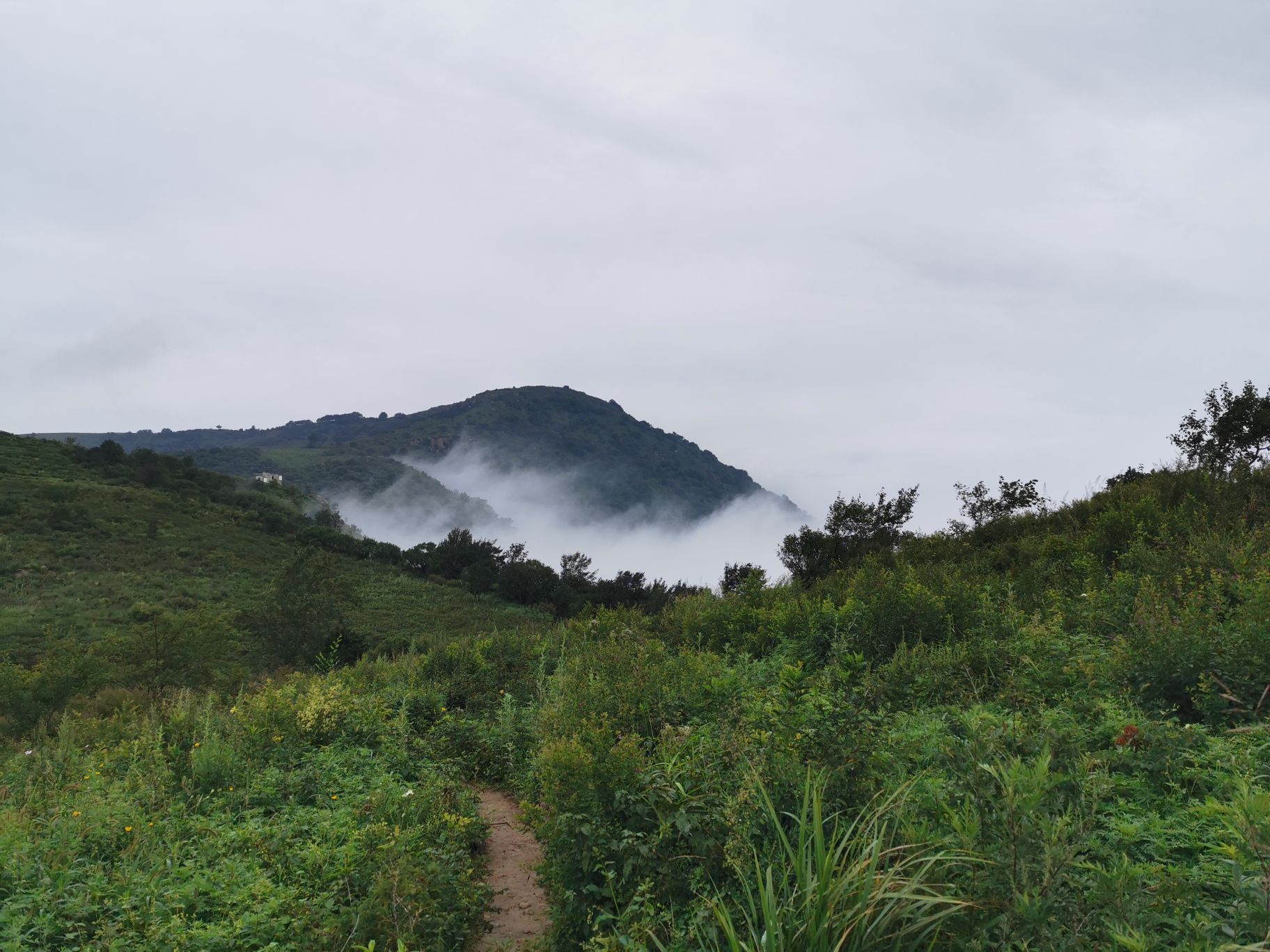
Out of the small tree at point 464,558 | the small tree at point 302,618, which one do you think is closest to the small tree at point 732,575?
the small tree at point 302,618

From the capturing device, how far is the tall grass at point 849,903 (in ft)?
9.39

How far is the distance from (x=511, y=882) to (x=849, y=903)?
13.3 ft

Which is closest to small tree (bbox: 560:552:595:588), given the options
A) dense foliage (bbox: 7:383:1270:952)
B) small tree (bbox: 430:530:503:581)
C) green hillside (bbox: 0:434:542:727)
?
small tree (bbox: 430:530:503:581)

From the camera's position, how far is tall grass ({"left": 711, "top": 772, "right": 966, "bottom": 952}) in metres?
2.86

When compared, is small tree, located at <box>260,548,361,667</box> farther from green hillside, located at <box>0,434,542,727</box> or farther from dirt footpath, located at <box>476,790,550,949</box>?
dirt footpath, located at <box>476,790,550,949</box>

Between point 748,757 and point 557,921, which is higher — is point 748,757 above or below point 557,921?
above

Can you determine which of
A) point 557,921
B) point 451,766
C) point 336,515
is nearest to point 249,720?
point 451,766

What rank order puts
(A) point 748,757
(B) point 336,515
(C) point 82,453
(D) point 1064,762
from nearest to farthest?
(D) point 1064,762 → (A) point 748,757 → (C) point 82,453 → (B) point 336,515

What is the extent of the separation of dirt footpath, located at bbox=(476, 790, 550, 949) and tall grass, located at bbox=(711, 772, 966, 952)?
2.37m

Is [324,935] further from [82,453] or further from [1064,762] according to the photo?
[82,453]

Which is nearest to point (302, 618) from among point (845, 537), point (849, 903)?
point (845, 537)

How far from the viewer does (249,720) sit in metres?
8.34

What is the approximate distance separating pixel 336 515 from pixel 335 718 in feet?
281

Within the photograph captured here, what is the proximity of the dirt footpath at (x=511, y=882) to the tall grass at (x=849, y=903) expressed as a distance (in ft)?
7.77
